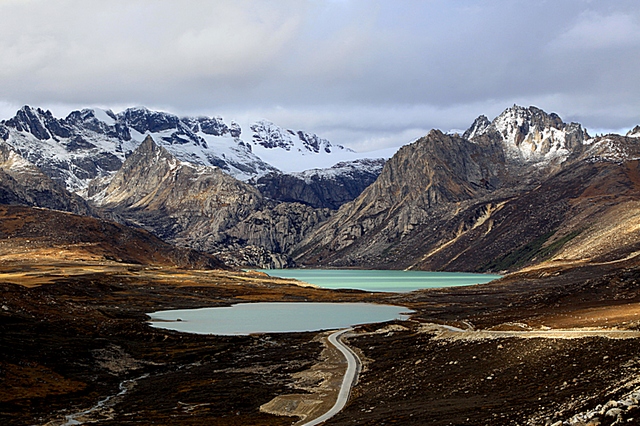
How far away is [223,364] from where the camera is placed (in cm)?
7456

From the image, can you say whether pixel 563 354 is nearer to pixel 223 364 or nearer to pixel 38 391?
pixel 223 364

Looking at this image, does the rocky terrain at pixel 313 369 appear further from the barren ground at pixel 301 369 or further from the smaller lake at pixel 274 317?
the smaller lake at pixel 274 317

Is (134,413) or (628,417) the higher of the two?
(628,417)

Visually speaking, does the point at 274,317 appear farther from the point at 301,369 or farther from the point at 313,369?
the point at 313,369

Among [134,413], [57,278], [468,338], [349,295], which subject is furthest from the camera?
[349,295]

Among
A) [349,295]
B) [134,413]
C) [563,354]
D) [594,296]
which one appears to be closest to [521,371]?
[563,354]

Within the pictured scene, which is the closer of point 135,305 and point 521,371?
point 521,371

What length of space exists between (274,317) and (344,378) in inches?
2567

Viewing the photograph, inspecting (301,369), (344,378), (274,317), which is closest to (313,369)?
(301,369)

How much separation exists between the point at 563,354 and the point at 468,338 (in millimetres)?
21095

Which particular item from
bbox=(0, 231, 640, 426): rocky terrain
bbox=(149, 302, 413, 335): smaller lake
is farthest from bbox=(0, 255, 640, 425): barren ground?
bbox=(149, 302, 413, 335): smaller lake

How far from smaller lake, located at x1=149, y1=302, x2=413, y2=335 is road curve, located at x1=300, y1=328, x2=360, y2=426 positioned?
15.7 meters

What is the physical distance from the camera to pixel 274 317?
5025 inches

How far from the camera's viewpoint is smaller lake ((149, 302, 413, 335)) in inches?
4259
